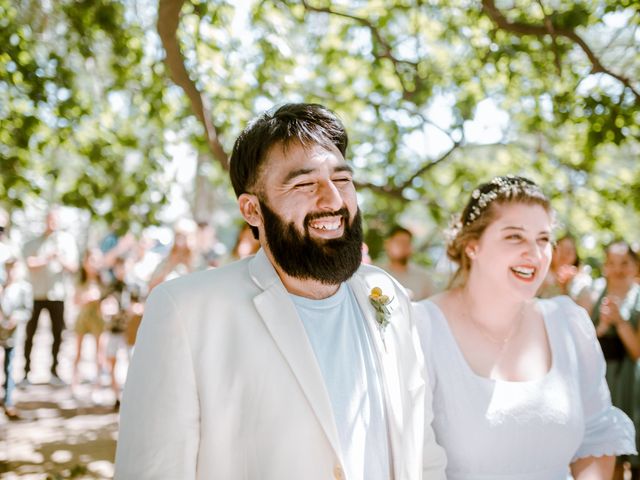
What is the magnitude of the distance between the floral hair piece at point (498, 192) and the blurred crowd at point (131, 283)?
1.40 m

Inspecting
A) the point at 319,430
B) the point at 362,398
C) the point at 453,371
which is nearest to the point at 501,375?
the point at 453,371

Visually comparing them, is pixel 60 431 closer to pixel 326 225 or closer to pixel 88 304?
pixel 88 304

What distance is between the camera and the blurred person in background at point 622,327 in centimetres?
461

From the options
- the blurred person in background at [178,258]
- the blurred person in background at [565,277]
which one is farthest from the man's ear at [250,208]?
the blurred person in background at [178,258]

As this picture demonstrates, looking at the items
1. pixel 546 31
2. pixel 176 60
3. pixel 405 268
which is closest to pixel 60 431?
Result: pixel 405 268

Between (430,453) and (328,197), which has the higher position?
(328,197)

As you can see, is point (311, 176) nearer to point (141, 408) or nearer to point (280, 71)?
point (141, 408)

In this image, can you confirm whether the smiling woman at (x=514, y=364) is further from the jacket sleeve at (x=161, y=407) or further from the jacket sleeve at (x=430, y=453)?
the jacket sleeve at (x=161, y=407)

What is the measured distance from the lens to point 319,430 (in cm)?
163

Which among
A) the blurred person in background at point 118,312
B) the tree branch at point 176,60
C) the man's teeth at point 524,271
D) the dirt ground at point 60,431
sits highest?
the tree branch at point 176,60

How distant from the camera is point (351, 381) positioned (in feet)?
5.83

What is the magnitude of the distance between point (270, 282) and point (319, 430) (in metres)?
0.44

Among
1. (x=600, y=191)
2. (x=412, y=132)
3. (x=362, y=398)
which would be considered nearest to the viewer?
(x=362, y=398)

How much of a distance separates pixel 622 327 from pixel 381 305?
3375 mm
